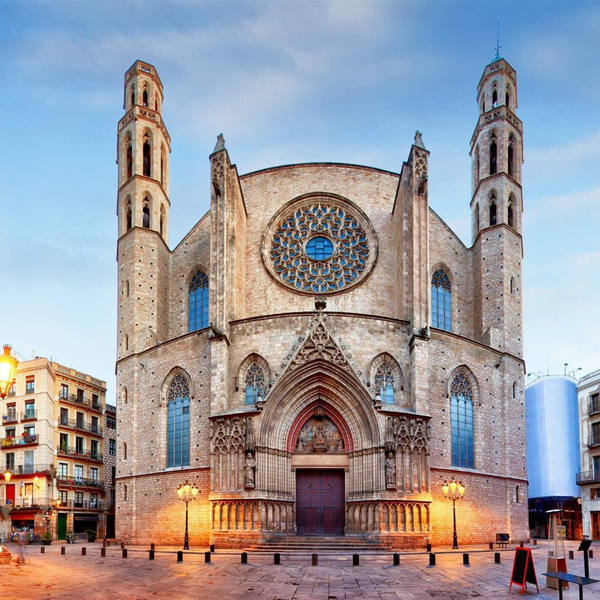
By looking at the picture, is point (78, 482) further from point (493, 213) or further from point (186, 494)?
point (493, 213)

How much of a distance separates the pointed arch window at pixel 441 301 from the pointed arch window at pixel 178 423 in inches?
544

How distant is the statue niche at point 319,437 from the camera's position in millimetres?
31547

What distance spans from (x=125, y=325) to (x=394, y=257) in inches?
595

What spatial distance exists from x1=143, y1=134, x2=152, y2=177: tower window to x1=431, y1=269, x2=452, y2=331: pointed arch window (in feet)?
58.2

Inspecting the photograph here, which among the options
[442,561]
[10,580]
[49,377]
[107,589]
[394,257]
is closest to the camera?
[107,589]

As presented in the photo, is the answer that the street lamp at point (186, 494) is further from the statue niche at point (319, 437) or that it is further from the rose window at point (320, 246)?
the rose window at point (320, 246)

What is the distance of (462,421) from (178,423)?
46.4 ft

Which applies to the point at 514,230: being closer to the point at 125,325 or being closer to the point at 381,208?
the point at 381,208

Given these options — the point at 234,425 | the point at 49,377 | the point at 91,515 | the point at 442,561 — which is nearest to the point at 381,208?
the point at 234,425

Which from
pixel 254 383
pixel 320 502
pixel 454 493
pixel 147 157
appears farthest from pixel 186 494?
pixel 147 157

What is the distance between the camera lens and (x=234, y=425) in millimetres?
30406

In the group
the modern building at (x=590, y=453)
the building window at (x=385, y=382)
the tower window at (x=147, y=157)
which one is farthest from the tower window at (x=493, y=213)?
the tower window at (x=147, y=157)

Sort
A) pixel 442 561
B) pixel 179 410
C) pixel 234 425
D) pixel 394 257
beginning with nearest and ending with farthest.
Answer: pixel 442 561, pixel 234 425, pixel 179 410, pixel 394 257

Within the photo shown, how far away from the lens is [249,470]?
2936 cm
